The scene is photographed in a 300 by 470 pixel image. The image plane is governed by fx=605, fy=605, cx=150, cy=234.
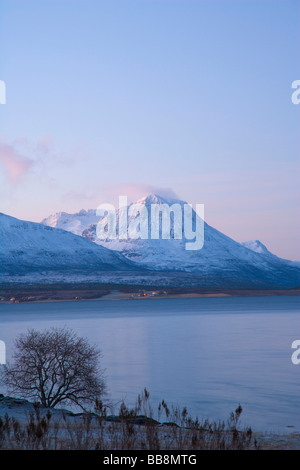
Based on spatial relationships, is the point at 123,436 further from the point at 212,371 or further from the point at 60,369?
the point at 212,371

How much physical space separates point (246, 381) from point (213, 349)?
99.8ft

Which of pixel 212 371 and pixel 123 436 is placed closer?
pixel 123 436

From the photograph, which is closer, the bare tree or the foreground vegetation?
A: the foreground vegetation

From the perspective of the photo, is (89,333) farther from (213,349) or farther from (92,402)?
(92,402)

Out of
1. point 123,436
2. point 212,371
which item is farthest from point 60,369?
point 212,371

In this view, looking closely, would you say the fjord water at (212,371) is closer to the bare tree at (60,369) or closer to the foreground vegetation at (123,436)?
the bare tree at (60,369)

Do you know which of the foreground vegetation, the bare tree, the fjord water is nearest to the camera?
the foreground vegetation

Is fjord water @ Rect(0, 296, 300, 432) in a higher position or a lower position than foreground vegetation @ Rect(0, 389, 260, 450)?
lower

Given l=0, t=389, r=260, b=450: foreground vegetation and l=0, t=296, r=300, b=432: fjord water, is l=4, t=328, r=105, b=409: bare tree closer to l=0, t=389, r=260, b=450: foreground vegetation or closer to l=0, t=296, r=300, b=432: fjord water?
l=0, t=296, r=300, b=432: fjord water

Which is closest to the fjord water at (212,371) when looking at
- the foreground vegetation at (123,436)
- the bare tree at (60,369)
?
the bare tree at (60,369)

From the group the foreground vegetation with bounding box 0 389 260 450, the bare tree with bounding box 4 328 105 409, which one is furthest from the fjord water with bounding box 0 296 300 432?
the foreground vegetation with bounding box 0 389 260 450

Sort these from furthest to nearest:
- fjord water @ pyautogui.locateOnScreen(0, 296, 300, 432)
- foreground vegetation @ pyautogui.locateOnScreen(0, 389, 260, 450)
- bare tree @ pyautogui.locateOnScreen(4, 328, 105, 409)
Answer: fjord water @ pyautogui.locateOnScreen(0, 296, 300, 432)
bare tree @ pyautogui.locateOnScreen(4, 328, 105, 409)
foreground vegetation @ pyautogui.locateOnScreen(0, 389, 260, 450)

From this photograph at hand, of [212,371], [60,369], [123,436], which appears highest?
[60,369]
